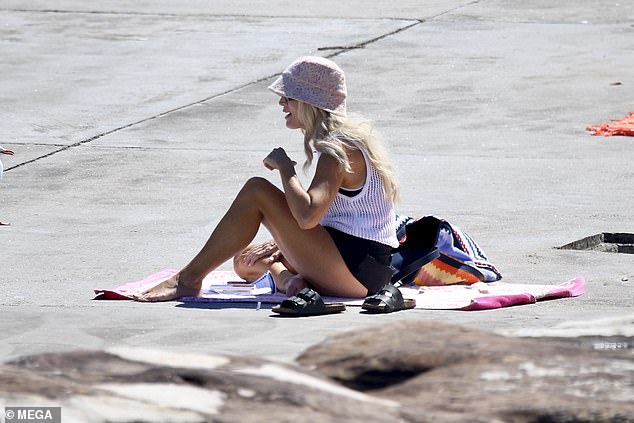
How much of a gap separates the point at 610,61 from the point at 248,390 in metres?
11.5

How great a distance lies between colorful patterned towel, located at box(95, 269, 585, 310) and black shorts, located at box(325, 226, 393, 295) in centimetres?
11

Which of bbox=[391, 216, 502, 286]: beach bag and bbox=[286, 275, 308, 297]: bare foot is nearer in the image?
bbox=[286, 275, 308, 297]: bare foot

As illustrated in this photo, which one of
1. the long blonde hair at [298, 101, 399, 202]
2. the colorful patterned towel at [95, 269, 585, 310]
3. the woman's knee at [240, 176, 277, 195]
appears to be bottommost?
the colorful patterned towel at [95, 269, 585, 310]

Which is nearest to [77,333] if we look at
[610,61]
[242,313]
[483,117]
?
[242,313]

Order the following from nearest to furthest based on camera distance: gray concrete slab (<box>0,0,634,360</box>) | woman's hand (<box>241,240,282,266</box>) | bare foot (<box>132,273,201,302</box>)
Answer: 1. gray concrete slab (<box>0,0,634,360</box>)
2. bare foot (<box>132,273,201,302</box>)
3. woman's hand (<box>241,240,282,266</box>)

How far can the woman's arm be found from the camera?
6809mm

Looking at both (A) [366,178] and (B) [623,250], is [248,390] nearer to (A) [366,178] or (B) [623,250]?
(A) [366,178]

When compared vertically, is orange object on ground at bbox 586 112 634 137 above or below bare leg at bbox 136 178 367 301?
above

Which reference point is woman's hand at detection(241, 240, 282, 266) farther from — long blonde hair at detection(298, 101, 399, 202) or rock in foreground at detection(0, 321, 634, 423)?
rock in foreground at detection(0, 321, 634, 423)

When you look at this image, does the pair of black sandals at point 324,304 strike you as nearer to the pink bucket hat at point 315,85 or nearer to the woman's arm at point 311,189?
the woman's arm at point 311,189

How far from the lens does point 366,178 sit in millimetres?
7035

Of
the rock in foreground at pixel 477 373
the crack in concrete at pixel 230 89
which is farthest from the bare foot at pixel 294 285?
the crack in concrete at pixel 230 89

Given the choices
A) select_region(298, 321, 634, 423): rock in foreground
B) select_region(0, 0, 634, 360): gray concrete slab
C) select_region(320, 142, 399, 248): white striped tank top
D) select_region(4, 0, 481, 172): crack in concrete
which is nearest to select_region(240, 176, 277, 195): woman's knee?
select_region(320, 142, 399, 248): white striped tank top

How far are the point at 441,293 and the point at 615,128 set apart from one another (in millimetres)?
4703
